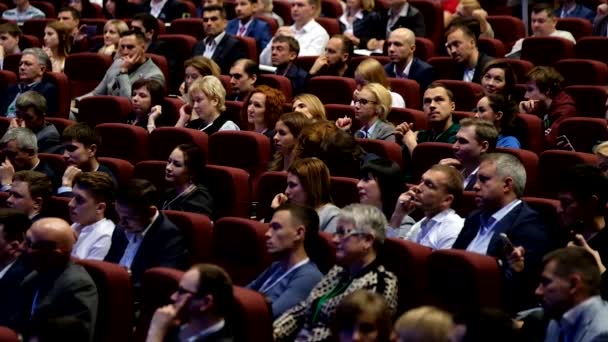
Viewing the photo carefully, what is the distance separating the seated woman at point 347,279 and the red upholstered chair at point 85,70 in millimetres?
1734

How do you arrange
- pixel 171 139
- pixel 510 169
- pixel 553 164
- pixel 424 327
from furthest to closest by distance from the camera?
pixel 171 139
pixel 553 164
pixel 510 169
pixel 424 327

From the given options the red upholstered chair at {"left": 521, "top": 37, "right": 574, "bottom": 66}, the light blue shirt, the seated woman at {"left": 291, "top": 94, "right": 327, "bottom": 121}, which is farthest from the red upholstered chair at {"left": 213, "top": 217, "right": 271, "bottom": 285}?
the red upholstered chair at {"left": 521, "top": 37, "right": 574, "bottom": 66}

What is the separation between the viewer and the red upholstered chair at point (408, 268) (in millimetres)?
2244

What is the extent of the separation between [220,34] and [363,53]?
0.38 m

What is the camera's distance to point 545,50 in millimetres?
3639

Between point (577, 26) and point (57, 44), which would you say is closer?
point (577, 26)

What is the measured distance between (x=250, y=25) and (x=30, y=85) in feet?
2.36

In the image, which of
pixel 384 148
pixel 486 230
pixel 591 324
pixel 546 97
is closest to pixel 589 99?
pixel 546 97

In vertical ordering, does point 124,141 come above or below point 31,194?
below

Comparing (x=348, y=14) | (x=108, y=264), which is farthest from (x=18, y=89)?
(x=108, y=264)

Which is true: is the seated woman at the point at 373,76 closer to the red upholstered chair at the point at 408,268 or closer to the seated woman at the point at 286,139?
the seated woman at the point at 286,139

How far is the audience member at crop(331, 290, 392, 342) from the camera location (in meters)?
1.89

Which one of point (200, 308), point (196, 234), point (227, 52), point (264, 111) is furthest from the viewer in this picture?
point (227, 52)

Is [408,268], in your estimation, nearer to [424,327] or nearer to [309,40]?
[424,327]
